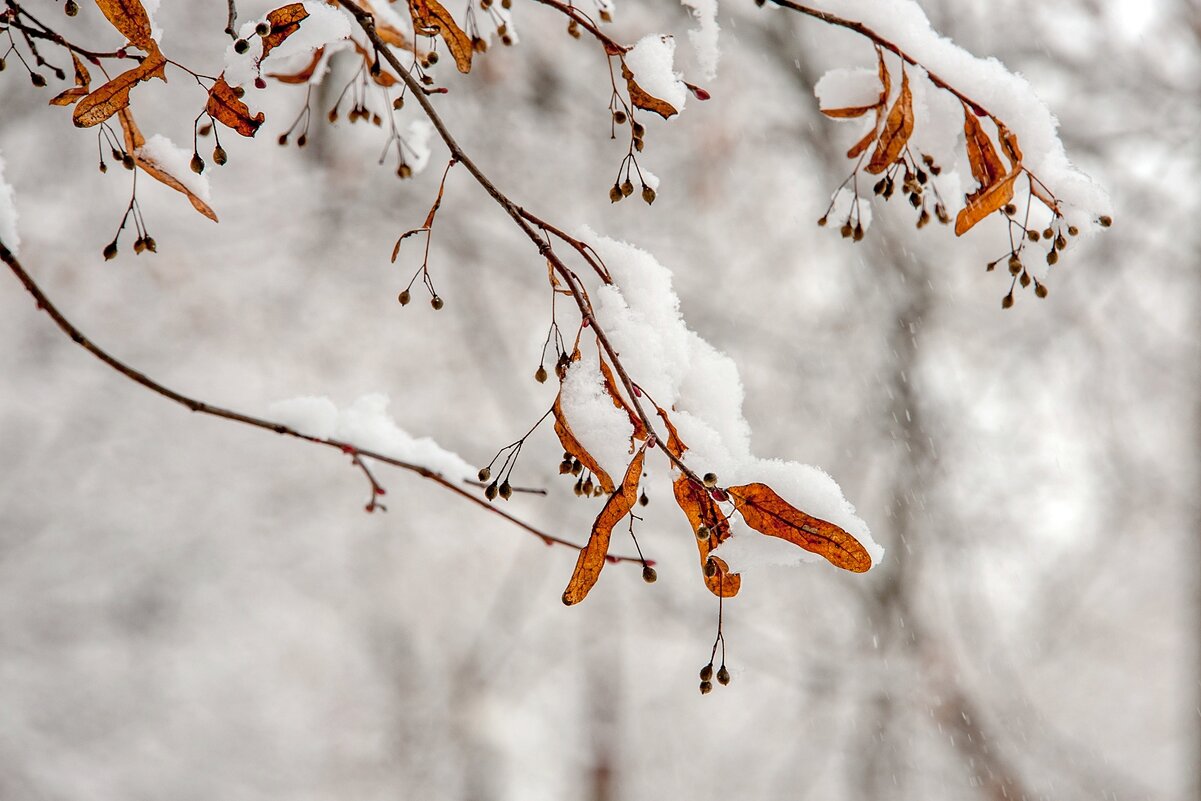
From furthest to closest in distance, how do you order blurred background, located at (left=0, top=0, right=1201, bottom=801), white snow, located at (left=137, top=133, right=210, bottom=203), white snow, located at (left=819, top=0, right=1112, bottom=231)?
blurred background, located at (left=0, top=0, right=1201, bottom=801) < white snow, located at (left=819, top=0, right=1112, bottom=231) < white snow, located at (left=137, top=133, right=210, bottom=203)

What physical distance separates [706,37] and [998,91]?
324 mm

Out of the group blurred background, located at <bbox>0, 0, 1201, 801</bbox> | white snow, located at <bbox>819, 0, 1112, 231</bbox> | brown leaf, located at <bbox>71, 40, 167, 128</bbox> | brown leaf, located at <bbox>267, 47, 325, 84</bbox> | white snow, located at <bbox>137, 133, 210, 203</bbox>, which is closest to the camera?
brown leaf, located at <bbox>71, 40, 167, 128</bbox>

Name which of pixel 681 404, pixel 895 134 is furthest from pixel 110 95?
pixel 895 134

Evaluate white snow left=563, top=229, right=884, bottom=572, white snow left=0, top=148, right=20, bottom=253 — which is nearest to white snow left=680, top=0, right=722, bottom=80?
white snow left=563, top=229, right=884, bottom=572

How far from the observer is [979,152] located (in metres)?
0.83

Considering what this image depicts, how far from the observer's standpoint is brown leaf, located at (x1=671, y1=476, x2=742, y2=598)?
2.23ft

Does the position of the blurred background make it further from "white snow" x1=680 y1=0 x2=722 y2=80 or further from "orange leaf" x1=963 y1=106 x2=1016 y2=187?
"orange leaf" x1=963 y1=106 x2=1016 y2=187

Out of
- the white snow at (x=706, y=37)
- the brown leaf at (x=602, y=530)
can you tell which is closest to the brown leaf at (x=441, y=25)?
the white snow at (x=706, y=37)

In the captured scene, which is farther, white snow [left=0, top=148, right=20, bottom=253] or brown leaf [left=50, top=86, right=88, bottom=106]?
white snow [left=0, top=148, right=20, bottom=253]

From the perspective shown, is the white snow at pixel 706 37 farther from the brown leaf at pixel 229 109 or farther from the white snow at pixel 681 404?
the brown leaf at pixel 229 109

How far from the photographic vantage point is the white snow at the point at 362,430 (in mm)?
955

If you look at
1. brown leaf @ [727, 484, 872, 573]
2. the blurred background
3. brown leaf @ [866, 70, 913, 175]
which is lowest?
brown leaf @ [727, 484, 872, 573]

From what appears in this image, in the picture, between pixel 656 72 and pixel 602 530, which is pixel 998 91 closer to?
pixel 656 72

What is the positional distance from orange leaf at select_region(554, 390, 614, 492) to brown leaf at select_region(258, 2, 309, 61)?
0.39m
